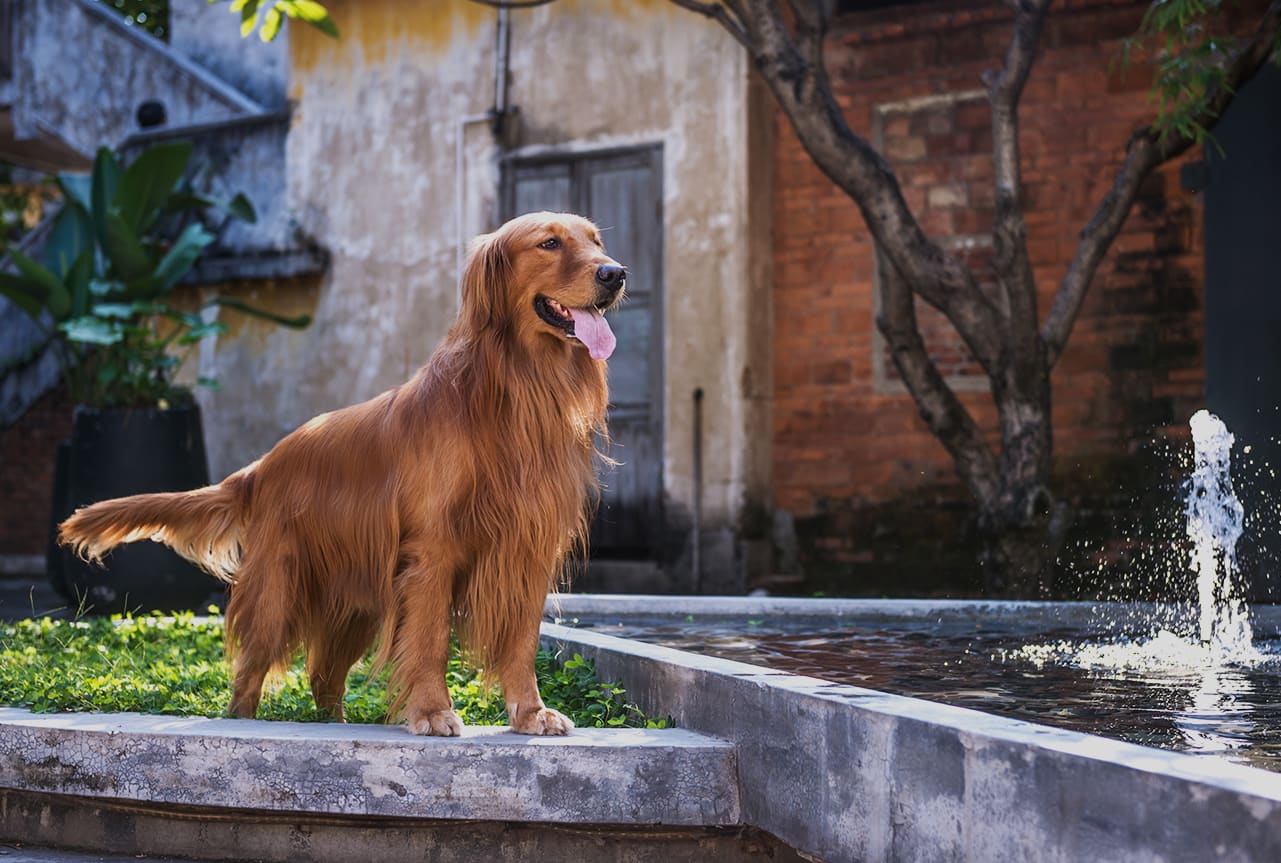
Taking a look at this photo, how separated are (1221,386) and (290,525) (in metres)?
6.74

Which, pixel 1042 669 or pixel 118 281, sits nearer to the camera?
pixel 1042 669

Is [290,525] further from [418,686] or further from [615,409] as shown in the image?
[615,409]

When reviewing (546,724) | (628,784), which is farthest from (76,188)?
(628,784)

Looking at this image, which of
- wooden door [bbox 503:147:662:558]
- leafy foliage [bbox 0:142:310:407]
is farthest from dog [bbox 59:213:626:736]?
wooden door [bbox 503:147:662:558]

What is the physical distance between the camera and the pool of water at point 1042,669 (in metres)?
3.71

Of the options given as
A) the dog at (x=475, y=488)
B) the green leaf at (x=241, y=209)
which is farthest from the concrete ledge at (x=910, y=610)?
the green leaf at (x=241, y=209)

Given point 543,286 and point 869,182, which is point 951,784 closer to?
point 543,286

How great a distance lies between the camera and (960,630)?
6.15 m

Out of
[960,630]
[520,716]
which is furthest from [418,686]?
[960,630]

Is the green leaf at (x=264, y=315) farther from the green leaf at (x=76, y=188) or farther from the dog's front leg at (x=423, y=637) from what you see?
the dog's front leg at (x=423, y=637)

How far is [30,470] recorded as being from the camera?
46.6 ft

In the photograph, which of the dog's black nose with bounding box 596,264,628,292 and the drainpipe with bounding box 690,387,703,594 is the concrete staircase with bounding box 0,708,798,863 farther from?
the drainpipe with bounding box 690,387,703,594

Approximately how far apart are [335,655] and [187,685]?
0.82 m

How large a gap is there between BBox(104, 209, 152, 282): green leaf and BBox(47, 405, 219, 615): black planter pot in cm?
107
